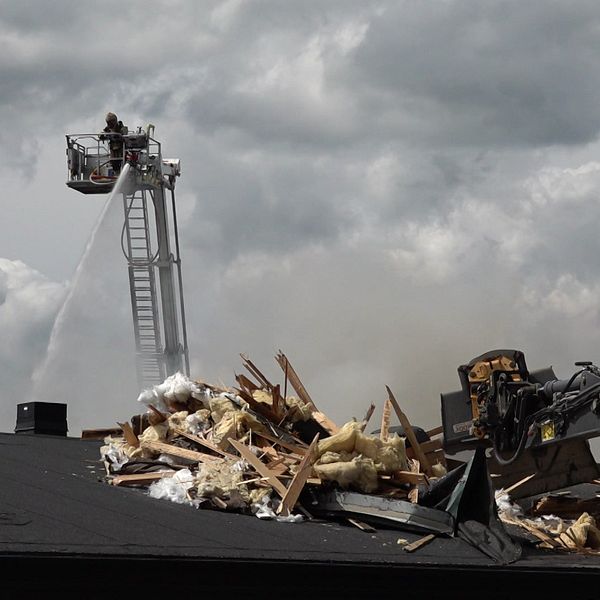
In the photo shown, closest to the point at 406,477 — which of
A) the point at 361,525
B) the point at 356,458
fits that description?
the point at 356,458

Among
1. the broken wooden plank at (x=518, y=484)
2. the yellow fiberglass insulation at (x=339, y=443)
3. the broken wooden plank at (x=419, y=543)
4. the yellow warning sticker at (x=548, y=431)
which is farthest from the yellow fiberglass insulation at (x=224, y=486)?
the yellow warning sticker at (x=548, y=431)

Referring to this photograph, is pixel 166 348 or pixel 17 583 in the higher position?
pixel 166 348

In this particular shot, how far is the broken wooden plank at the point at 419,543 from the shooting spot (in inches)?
446

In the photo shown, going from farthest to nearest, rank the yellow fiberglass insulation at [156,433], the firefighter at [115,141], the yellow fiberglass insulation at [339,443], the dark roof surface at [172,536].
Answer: the firefighter at [115,141], the yellow fiberglass insulation at [156,433], the yellow fiberglass insulation at [339,443], the dark roof surface at [172,536]

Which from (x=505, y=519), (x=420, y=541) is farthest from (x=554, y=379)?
(x=420, y=541)

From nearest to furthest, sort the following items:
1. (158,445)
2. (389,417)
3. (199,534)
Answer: (199,534), (158,445), (389,417)

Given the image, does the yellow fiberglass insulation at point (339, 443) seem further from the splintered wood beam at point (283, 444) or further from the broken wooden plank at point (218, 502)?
the broken wooden plank at point (218, 502)

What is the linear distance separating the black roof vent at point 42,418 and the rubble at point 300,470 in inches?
172

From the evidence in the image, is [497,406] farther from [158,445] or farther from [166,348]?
[166,348]

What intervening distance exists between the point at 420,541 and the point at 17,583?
14.1ft

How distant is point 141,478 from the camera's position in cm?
1288

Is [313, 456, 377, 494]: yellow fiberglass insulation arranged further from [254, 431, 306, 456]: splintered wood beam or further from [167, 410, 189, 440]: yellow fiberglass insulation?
[167, 410, 189, 440]: yellow fiberglass insulation

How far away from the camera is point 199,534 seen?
10.6 metres

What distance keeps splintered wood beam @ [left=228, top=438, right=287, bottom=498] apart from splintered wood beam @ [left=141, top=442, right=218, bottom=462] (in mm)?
362
